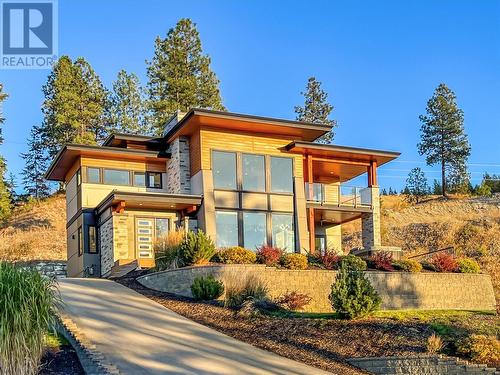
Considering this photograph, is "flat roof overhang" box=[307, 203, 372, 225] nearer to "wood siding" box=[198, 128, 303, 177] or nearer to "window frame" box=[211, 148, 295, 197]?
"window frame" box=[211, 148, 295, 197]

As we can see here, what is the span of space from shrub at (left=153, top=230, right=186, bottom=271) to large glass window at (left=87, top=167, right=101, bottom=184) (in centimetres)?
621

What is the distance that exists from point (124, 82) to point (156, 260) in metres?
31.1

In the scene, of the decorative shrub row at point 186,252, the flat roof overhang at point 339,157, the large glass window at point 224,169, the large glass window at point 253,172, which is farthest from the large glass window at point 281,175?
the decorative shrub row at point 186,252

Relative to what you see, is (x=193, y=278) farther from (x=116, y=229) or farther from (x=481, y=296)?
(x=481, y=296)

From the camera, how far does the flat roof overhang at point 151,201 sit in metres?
24.9

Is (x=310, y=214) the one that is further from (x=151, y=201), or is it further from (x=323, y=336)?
(x=323, y=336)

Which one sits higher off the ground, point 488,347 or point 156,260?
point 156,260

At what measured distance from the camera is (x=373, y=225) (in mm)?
29375

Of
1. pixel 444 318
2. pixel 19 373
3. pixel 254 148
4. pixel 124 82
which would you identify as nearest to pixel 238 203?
pixel 254 148

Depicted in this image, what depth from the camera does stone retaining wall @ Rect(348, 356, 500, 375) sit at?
Answer: 43.2 feet

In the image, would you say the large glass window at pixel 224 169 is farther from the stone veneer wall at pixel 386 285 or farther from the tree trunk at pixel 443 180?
the tree trunk at pixel 443 180

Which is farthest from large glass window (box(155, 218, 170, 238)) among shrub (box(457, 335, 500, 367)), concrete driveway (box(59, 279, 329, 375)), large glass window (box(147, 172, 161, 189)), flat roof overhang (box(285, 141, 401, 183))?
shrub (box(457, 335, 500, 367))

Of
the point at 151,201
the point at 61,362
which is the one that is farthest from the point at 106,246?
the point at 61,362

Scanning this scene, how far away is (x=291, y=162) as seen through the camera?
2831 cm
